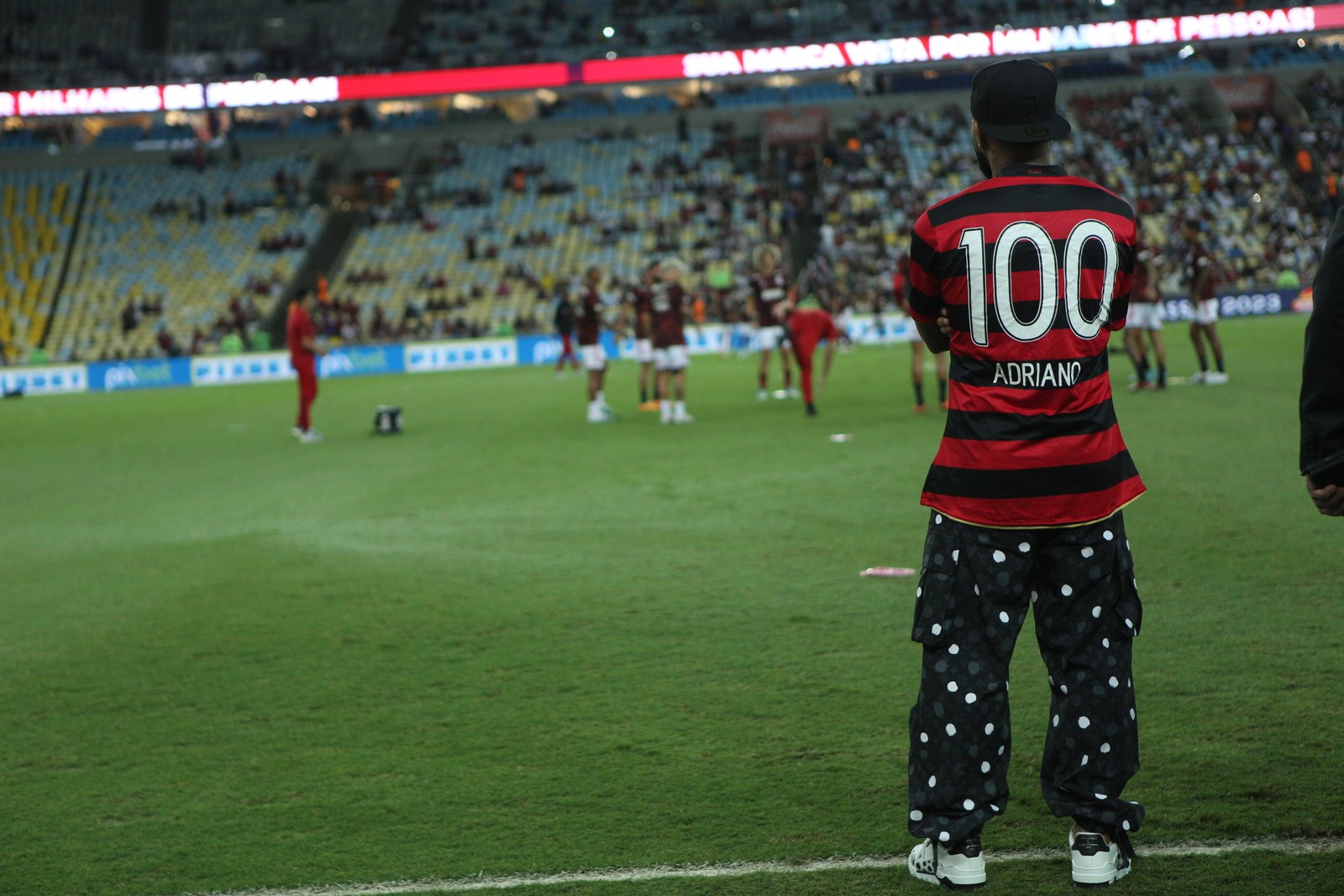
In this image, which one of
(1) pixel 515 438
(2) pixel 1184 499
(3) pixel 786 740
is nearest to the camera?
(3) pixel 786 740

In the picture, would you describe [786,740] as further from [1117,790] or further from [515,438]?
[515,438]

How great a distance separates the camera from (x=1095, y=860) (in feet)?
11.3

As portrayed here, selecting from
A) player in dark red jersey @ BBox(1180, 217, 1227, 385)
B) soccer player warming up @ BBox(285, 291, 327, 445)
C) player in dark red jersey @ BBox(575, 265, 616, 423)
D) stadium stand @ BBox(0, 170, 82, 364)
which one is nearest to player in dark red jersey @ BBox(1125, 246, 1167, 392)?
player in dark red jersey @ BBox(1180, 217, 1227, 385)

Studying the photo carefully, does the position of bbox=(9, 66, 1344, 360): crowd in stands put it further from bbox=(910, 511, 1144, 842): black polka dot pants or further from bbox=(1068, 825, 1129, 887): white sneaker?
bbox=(1068, 825, 1129, 887): white sneaker

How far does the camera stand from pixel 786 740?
471 centimetres

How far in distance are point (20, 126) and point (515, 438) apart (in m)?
44.4

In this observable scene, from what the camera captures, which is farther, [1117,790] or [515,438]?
[515,438]

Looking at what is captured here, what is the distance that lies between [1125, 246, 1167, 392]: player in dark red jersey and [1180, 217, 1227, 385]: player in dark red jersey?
64 centimetres

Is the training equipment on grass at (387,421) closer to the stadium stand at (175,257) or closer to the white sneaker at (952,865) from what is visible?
the white sneaker at (952,865)

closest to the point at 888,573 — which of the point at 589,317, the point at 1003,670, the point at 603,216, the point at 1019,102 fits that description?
the point at 1003,670

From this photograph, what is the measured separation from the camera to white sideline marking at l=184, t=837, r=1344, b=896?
11.9 ft

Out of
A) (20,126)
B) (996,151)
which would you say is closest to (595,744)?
(996,151)

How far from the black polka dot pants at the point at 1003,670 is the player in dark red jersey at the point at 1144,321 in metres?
13.0

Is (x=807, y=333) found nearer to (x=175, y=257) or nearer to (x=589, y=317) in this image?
(x=589, y=317)
